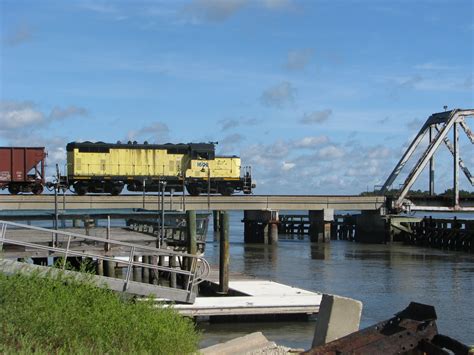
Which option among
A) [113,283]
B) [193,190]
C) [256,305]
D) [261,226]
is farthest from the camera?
[261,226]

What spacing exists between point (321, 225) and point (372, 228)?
504 centimetres

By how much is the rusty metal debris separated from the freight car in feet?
127

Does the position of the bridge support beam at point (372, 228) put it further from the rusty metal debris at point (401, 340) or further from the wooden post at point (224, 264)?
the rusty metal debris at point (401, 340)

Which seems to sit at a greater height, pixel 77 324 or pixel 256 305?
pixel 77 324

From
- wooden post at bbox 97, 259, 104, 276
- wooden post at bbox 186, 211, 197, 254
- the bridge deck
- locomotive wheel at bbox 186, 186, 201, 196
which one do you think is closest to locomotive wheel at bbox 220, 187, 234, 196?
locomotive wheel at bbox 186, 186, 201, 196

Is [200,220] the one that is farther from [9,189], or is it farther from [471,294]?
[9,189]

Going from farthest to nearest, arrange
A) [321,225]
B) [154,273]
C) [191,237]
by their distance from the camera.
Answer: [321,225]
[154,273]
[191,237]

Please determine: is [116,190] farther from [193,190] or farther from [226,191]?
[226,191]

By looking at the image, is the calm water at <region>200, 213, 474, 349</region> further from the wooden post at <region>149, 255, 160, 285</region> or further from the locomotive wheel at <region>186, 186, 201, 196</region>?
the wooden post at <region>149, 255, 160, 285</region>

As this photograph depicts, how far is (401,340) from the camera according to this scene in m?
10.0

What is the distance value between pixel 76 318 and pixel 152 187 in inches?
1586

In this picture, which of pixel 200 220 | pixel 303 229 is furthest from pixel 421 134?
pixel 200 220

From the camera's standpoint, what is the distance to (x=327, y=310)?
11.4 m

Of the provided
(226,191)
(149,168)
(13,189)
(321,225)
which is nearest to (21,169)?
(13,189)
